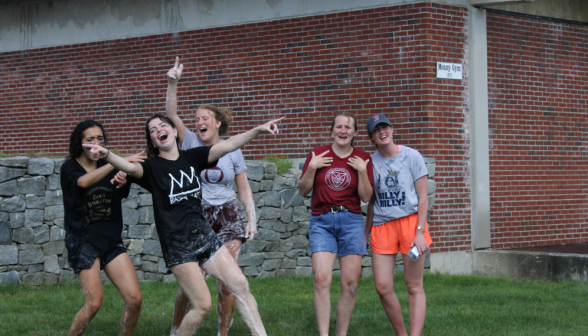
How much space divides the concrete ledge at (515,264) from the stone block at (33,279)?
17.3ft

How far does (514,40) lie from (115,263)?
7.63 metres

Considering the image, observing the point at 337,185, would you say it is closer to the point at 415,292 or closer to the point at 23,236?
the point at 415,292

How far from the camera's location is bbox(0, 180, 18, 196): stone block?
28.5ft

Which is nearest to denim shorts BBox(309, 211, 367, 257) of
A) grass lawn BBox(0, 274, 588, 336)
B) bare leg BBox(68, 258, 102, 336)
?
grass lawn BBox(0, 274, 588, 336)

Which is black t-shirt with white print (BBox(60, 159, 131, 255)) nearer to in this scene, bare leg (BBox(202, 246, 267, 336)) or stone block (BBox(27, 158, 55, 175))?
bare leg (BBox(202, 246, 267, 336))

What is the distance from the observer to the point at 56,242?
29.2 ft

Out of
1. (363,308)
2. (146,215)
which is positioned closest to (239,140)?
(363,308)

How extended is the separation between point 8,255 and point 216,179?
4.25 m

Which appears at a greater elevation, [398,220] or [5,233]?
[398,220]

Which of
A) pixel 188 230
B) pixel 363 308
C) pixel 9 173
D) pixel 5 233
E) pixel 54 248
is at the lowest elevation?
pixel 363 308

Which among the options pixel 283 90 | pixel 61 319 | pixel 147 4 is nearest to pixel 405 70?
pixel 283 90

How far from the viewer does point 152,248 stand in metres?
9.12

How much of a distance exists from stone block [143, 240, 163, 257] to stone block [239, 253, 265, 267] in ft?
3.64

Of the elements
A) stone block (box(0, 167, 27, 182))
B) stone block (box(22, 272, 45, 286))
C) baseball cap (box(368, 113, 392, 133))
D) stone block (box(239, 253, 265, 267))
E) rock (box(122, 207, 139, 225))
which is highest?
baseball cap (box(368, 113, 392, 133))
